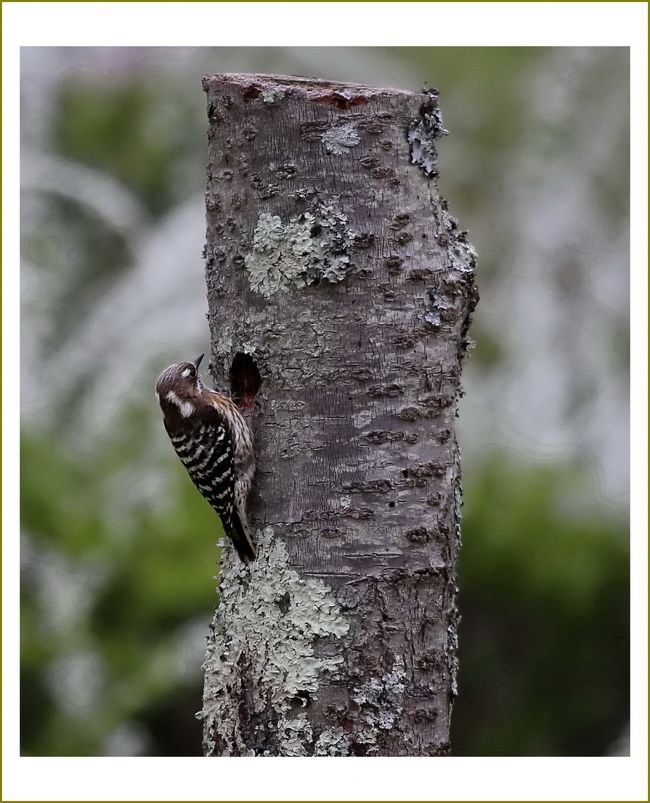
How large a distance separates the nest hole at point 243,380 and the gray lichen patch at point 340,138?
0.67 m

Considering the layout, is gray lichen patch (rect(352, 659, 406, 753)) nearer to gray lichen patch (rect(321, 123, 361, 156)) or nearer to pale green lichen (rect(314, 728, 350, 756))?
pale green lichen (rect(314, 728, 350, 756))

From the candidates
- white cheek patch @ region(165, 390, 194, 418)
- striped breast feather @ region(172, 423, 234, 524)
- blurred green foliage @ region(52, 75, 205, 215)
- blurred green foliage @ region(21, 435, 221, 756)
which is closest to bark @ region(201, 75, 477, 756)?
striped breast feather @ region(172, 423, 234, 524)

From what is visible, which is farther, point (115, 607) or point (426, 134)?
point (115, 607)

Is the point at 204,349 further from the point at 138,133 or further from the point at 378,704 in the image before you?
the point at 378,704

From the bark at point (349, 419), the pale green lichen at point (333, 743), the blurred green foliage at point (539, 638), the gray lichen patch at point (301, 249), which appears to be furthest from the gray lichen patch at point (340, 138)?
the blurred green foliage at point (539, 638)

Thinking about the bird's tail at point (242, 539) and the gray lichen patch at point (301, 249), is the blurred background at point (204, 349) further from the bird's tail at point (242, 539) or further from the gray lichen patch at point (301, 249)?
the gray lichen patch at point (301, 249)

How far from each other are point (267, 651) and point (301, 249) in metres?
1.17

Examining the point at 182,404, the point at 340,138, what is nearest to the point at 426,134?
the point at 340,138

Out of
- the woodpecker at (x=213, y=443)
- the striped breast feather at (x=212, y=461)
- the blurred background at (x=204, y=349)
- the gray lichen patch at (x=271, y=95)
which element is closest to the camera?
the gray lichen patch at (x=271, y=95)

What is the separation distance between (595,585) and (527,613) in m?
0.41

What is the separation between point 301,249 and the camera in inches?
112

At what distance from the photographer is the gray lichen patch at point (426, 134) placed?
288cm

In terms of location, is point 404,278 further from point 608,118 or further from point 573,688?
point 608,118

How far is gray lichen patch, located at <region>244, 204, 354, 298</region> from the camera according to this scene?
2.81 m
